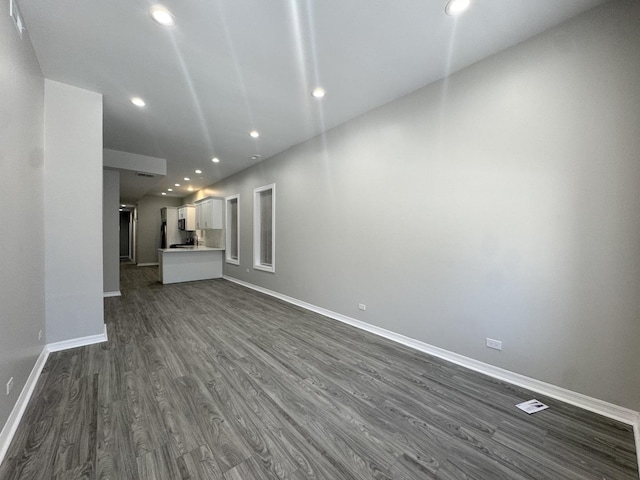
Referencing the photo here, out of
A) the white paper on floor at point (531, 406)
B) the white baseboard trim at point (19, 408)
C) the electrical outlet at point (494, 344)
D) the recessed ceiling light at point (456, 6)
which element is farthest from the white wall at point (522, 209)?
the white baseboard trim at point (19, 408)

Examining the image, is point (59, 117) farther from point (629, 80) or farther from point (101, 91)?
point (629, 80)

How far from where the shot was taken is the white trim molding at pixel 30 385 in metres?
1.53

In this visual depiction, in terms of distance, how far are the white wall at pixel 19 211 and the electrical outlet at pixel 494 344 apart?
3.66 m

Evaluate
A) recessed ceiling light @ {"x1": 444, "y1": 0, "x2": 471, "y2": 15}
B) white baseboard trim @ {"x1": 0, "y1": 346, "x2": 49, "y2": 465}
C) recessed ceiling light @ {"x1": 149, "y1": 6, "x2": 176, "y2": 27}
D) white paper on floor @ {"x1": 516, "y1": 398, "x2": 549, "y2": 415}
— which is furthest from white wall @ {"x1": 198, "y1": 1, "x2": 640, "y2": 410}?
white baseboard trim @ {"x1": 0, "y1": 346, "x2": 49, "y2": 465}

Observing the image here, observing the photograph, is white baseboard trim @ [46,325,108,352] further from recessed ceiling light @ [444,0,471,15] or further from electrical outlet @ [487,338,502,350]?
recessed ceiling light @ [444,0,471,15]

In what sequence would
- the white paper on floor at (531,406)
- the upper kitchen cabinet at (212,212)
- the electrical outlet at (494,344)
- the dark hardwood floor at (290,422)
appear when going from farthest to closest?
1. the upper kitchen cabinet at (212,212)
2. the electrical outlet at (494,344)
3. the white paper on floor at (531,406)
4. the dark hardwood floor at (290,422)

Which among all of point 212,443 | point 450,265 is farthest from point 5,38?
point 450,265

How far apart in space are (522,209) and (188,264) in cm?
729

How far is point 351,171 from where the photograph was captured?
3.77m

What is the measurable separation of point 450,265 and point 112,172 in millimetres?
6703

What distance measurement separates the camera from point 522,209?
2.23 metres

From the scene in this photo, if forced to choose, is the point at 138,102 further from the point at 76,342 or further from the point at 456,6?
the point at 456,6

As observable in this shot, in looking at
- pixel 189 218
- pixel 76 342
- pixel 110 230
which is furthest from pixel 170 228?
pixel 76 342

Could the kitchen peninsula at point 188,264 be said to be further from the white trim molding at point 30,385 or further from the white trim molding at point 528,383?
the white trim molding at point 528,383
